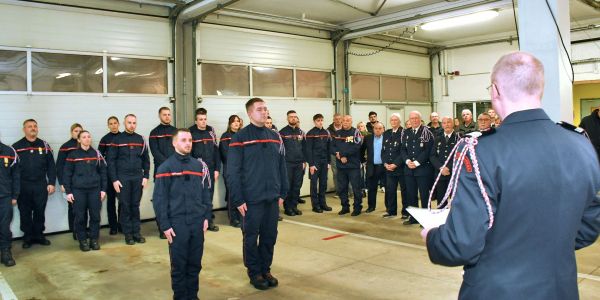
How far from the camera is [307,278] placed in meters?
4.51

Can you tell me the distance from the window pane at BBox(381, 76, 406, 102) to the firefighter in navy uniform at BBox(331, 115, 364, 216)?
400 cm

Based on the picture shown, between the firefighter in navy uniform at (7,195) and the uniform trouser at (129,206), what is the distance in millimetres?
1304

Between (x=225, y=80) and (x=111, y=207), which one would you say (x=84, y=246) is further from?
(x=225, y=80)

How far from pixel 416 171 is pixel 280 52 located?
415 centimetres

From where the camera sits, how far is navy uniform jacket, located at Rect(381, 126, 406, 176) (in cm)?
711

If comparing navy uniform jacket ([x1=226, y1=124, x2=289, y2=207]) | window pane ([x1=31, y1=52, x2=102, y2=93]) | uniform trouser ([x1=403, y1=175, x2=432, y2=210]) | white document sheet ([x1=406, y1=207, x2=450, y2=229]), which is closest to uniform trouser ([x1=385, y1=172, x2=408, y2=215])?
uniform trouser ([x1=403, y1=175, x2=432, y2=210])

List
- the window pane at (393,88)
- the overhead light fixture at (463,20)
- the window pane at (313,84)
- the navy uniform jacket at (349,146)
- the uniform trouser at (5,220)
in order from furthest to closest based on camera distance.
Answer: the window pane at (393,88)
the window pane at (313,84)
the overhead light fixture at (463,20)
the navy uniform jacket at (349,146)
the uniform trouser at (5,220)

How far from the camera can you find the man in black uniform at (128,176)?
627 centimetres

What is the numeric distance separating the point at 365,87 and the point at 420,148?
15.5 feet

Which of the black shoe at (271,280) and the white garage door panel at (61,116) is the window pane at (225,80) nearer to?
the white garage door panel at (61,116)

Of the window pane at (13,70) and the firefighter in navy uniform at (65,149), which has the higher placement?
the window pane at (13,70)

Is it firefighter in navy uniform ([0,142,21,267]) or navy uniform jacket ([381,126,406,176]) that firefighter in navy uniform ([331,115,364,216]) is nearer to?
navy uniform jacket ([381,126,406,176])

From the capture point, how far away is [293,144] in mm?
7969

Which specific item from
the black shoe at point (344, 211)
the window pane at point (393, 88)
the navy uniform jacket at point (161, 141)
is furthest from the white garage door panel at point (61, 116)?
the window pane at point (393, 88)
